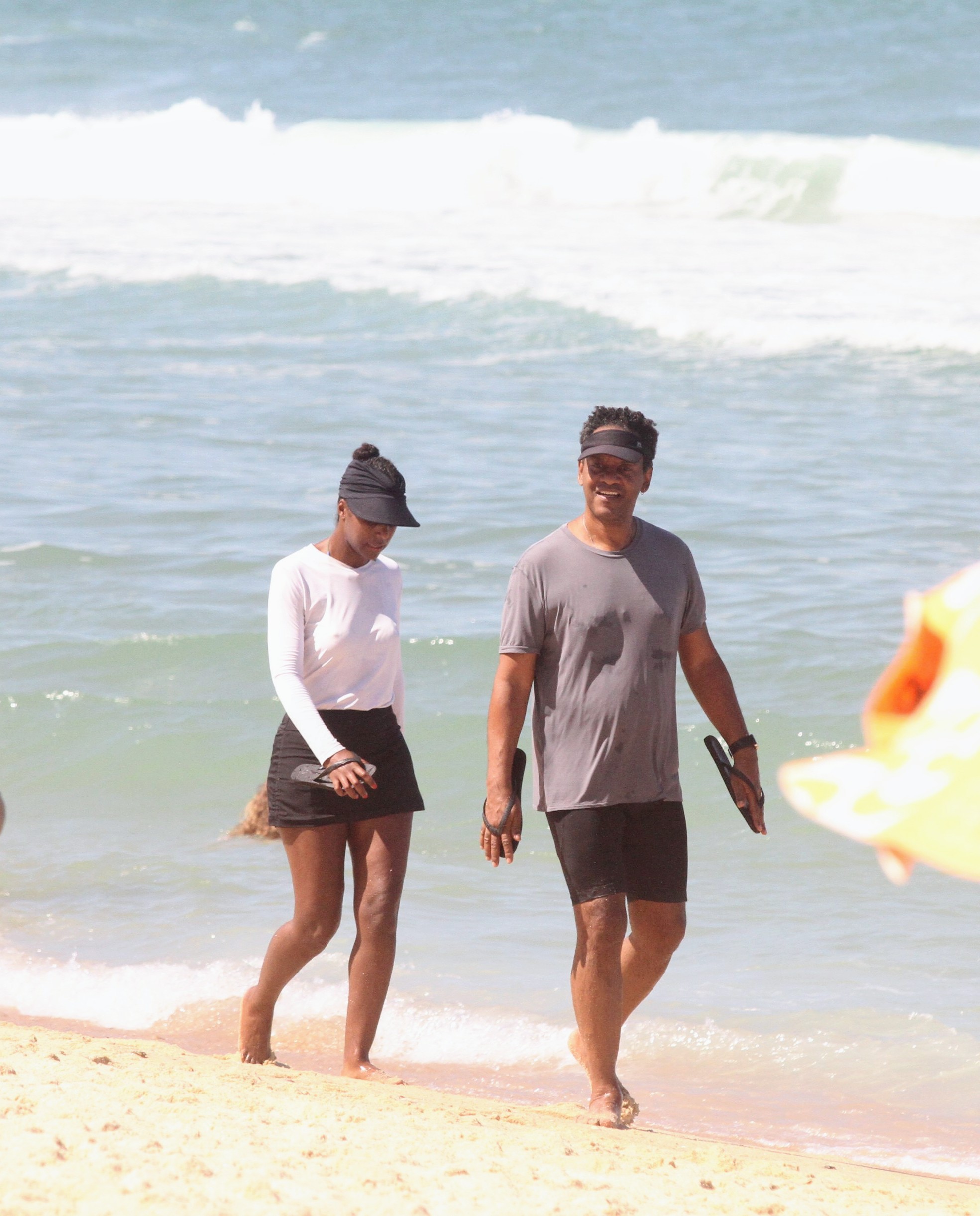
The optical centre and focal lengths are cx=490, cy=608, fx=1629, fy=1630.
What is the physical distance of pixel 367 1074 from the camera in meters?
4.82

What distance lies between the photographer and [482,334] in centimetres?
2006

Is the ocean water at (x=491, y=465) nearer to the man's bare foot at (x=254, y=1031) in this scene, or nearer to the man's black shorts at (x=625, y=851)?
the man's bare foot at (x=254, y=1031)

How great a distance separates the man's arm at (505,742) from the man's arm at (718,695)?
479 millimetres

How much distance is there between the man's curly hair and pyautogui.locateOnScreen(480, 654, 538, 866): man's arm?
2.15ft

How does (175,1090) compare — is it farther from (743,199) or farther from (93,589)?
(743,199)

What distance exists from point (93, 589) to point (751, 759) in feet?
25.7

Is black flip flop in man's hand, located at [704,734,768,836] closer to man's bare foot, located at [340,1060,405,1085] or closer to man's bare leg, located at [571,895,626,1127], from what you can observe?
man's bare leg, located at [571,895,626,1127]

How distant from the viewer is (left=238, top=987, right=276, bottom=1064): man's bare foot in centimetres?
494

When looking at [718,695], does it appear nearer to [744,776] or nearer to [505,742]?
[744,776]

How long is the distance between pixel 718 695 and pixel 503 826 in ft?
2.43

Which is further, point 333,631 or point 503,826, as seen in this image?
point 333,631

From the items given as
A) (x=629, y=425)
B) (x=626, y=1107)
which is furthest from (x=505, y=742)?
(x=626, y=1107)

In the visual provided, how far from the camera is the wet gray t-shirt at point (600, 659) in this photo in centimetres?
443

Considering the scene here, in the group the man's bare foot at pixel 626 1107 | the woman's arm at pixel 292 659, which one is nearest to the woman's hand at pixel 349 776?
the woman's arm at pixel 292 659
